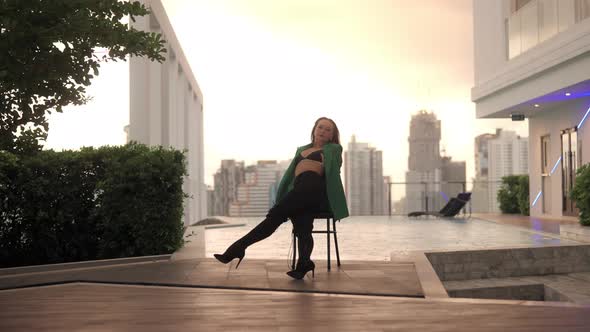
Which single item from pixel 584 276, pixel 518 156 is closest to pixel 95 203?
pixel 584 276

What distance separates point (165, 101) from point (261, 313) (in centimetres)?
1220

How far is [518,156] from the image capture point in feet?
81.3

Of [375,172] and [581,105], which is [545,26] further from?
[375,172]

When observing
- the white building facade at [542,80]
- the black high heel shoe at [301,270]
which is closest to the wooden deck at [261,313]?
the black high heel shoe at [301,270]

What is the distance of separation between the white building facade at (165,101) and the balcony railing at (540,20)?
27.4 feet

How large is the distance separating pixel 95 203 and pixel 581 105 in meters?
11.8

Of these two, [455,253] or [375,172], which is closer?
[455,253]

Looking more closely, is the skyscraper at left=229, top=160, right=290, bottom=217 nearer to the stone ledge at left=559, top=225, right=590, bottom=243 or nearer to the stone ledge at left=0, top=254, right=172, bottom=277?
the stone ledge at left=559, top=225, right=590, bottom=243

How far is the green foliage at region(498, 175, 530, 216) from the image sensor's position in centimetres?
1880

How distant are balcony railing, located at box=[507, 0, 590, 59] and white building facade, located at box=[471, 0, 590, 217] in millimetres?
20

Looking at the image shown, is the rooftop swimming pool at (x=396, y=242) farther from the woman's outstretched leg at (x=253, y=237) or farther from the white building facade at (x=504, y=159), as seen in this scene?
the white building facade at (x=504, y=159)

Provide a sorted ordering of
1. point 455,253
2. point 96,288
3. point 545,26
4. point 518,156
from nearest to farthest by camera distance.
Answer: point 96,288 → point 455,253 → point 545,26 → point 518,156

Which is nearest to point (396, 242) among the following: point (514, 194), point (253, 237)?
→ point (253, 237)

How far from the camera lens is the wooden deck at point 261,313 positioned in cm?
347
